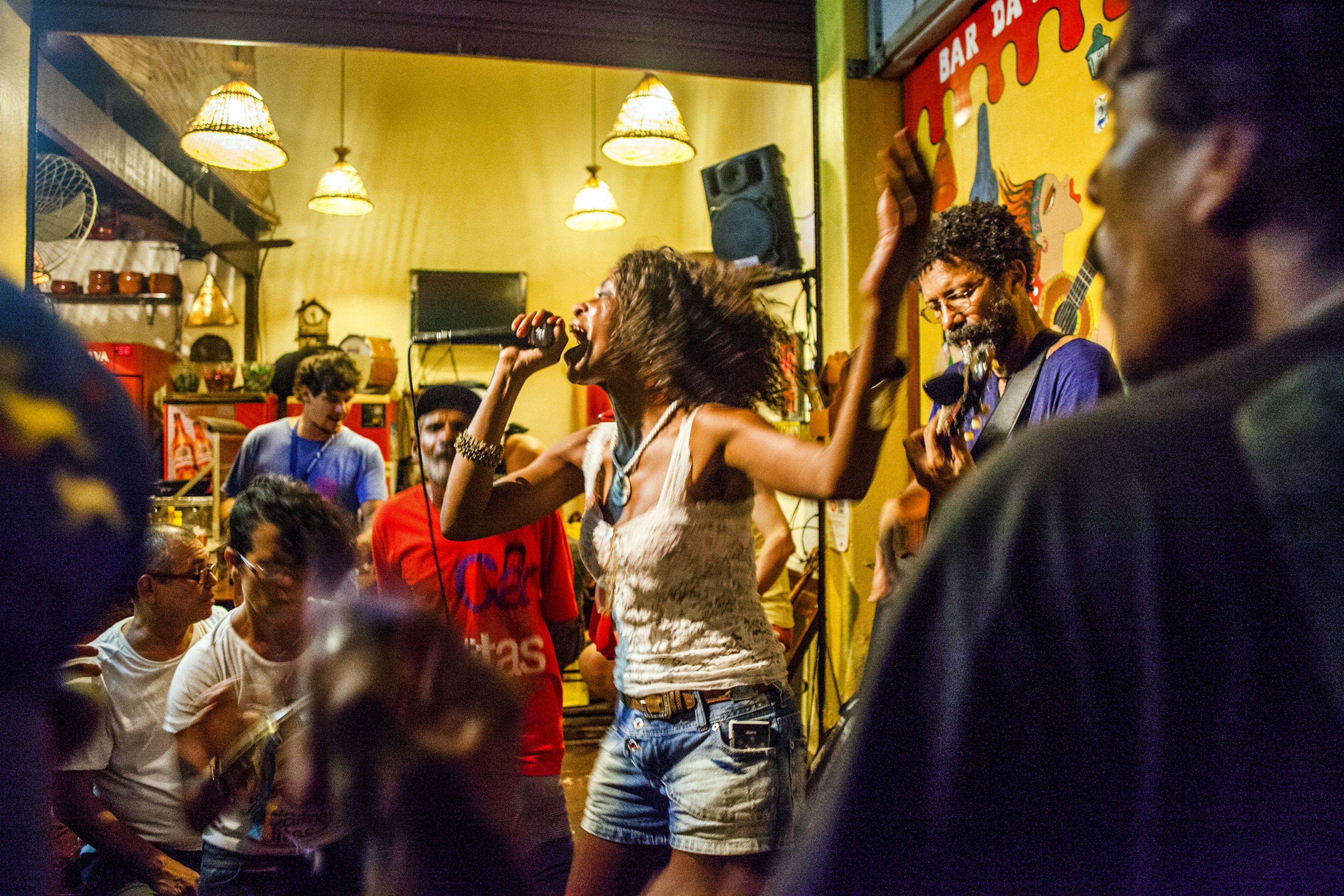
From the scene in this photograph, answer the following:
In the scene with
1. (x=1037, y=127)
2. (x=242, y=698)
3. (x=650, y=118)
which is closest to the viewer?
(x=242, y=698)

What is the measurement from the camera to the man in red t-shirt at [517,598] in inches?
74.4

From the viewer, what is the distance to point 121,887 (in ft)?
5.75

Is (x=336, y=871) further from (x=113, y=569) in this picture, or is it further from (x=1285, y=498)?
(x=1285, y=498)

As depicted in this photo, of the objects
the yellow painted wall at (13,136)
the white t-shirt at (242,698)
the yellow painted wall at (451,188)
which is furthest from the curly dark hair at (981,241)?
the yellow painted wall at (451,188)

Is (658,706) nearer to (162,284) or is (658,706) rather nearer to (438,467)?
(438,467)

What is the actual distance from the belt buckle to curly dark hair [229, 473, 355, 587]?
0.76 m

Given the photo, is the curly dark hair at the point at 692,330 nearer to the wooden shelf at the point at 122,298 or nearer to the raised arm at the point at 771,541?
the raised arm at the point at 771,541

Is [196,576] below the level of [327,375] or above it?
below

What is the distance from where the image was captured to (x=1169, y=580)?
0.91 ft

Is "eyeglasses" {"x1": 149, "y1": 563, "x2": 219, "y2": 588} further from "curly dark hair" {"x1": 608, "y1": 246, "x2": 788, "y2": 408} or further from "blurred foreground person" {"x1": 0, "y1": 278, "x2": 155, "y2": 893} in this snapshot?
"blurred foreground person" {"x1": 0, "y1": 278, "x2": 155, "y2": 893}

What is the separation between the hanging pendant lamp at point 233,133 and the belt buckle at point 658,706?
158 inches

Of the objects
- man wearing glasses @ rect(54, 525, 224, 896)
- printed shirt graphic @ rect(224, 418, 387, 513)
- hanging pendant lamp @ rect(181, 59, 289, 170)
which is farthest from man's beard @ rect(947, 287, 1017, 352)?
hanging pendant lamp @ rect(181, 59, 289, 170)

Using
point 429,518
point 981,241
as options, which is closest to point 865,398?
point 981,241

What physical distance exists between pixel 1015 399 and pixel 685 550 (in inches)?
31.7
